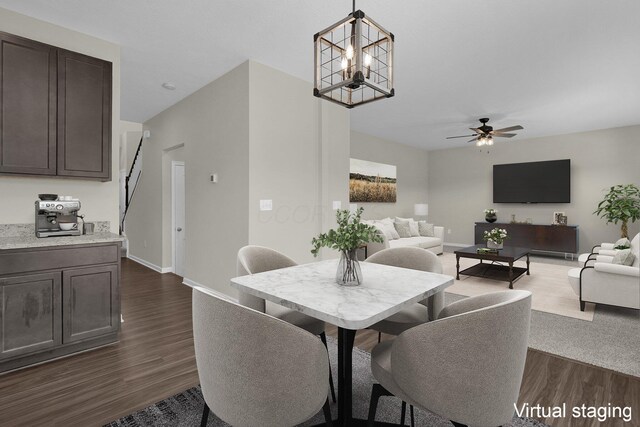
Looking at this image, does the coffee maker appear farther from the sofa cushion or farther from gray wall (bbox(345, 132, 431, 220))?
gray wall (bbox(345, 132, 431, 220))

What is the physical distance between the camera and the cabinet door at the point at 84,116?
8.93ft

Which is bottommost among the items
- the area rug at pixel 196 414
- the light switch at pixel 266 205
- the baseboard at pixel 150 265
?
the area rug at pixel 196 414

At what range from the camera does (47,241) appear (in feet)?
7.81

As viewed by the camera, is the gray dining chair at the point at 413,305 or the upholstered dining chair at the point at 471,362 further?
the gray dining chair at the point at 413,305

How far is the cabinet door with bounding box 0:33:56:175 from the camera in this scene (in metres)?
2.46

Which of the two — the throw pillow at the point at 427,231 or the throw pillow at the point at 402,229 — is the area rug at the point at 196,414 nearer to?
the throw pillow at the point at 402,229

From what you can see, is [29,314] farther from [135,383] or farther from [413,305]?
[413,305]

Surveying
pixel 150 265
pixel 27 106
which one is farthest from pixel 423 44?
pixel 150 265

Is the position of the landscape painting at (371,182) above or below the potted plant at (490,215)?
above

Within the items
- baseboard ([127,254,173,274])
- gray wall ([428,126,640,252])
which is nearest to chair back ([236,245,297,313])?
baseboard ([127,254,173,274])

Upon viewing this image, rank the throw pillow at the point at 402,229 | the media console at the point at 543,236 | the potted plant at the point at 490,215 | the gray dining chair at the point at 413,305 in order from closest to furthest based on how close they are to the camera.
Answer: the gray dining chair at the point at 413,305, the media console at the point at 543,236, the throw pillow at the point at 402,229, the potted plant at the point at 490,215

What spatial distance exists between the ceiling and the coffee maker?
5.19 feet

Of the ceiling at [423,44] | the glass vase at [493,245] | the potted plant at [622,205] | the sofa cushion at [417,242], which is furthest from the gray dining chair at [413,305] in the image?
the potted plant at [622,205]

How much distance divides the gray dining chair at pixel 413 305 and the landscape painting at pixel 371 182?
457cm
